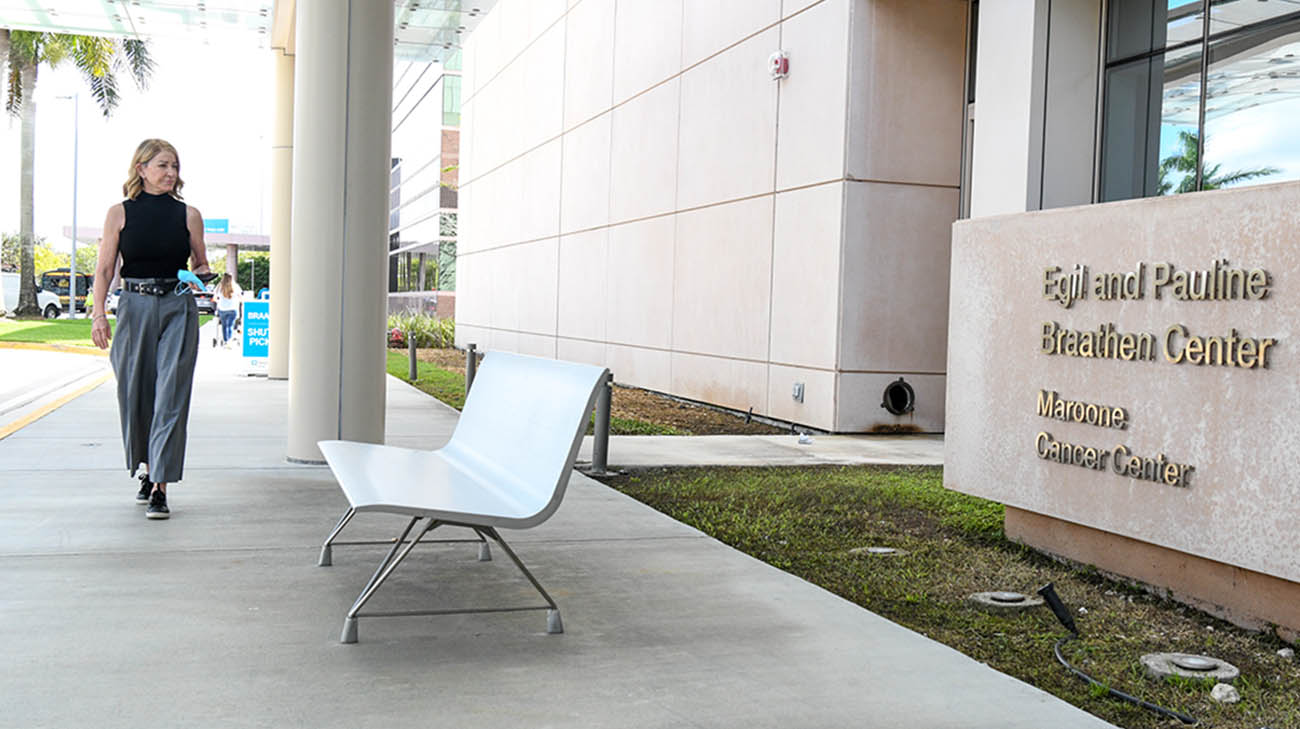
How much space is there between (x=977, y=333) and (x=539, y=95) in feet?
63.6

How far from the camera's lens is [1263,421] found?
15.6 feet

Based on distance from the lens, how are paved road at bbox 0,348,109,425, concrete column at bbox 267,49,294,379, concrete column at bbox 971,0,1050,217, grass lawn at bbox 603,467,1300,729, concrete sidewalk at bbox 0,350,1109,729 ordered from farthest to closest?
concrete column at bbox 267,49,294,379
paved road at bbox 0,348,109,425
concrete column at bbox 971,0,1050,217
grass lawn at bbox 603,467,1300,729
concrete sidewalk at bbox 0,350,1109,729

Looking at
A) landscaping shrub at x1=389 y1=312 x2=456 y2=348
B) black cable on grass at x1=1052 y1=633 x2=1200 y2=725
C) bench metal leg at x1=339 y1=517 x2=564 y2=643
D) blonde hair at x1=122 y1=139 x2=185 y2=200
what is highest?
blonde hair at x1=122 y1=139 x2=185 y2=200

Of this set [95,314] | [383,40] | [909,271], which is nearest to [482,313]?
[909,271]

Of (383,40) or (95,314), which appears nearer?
(95,314)

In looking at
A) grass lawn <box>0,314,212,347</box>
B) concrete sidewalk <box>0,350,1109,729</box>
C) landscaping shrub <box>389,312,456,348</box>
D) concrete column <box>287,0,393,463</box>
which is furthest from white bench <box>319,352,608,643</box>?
landscaping shrub <box>389,312,456,348</box>

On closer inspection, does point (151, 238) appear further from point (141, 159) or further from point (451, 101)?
point (451, 101)

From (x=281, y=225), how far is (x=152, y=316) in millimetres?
11564

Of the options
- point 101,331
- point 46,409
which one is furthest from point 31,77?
point 101,331

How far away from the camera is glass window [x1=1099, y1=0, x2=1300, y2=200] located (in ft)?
28.8

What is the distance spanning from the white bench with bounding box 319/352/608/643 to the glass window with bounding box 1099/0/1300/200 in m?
6.27

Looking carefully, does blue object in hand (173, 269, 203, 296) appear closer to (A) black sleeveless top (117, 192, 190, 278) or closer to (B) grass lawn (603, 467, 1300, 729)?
(A) black sleeveless top (117, 192, 190, 278)

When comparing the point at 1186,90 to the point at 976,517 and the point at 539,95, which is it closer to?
the point at 976,517

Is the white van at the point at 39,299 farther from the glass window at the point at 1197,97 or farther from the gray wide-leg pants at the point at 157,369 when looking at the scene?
the glass window at the point at 1197,97
